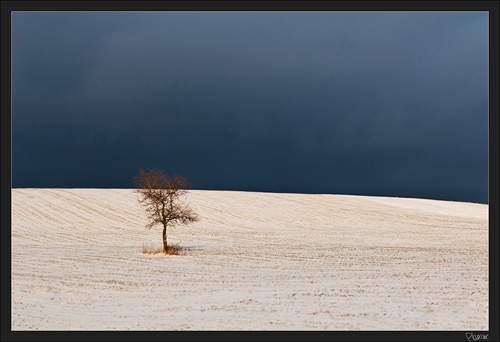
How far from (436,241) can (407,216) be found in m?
15.7

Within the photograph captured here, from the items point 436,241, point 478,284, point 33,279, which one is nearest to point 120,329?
point 33,279

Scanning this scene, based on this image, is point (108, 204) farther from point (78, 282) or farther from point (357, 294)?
point (357, 294)

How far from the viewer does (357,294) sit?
14.8 metres

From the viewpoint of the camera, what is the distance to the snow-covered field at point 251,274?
12.5 m

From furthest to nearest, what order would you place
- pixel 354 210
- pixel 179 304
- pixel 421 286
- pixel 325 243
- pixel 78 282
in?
1. pixel 354 210
2. pixel 325 243
3. pixel 78 282
4. pixel 421 286
5. pixel 179 304

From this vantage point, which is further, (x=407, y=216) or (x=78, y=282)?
(x=407, y=216)

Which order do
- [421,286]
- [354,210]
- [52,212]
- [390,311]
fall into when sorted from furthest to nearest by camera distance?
[354,210] < [52,212] < [421,286] < [390,311]

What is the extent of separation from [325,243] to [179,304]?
650 inches

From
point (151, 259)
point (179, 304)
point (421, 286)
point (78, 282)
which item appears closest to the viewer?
point (179, 304)

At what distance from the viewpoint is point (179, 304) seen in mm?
14188

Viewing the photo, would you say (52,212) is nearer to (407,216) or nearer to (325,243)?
(325,243)

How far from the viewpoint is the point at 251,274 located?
1898 cm

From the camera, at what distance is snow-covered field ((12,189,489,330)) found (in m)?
12.5

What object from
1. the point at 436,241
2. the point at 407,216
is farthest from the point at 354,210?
the point at 436,241
